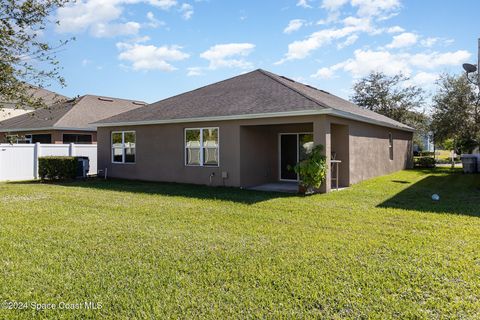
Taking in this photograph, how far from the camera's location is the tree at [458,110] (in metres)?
23.6

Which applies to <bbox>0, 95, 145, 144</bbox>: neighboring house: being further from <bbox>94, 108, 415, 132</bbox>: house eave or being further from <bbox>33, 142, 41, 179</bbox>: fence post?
<bbox>94, 108, 415, 132</bbox>: house eave

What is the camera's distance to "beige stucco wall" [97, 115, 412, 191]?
1228 centimetres

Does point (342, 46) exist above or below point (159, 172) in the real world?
above

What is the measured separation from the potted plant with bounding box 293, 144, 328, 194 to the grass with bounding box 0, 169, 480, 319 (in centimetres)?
182

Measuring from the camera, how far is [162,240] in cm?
554

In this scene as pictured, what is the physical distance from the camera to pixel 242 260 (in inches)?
181

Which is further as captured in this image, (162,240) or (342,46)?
(342,46)

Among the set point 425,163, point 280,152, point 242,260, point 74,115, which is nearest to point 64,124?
point 74,115

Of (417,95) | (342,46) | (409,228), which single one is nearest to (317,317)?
(409,228)

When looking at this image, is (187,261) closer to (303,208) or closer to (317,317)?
(317,317)

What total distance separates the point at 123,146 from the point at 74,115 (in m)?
8.42

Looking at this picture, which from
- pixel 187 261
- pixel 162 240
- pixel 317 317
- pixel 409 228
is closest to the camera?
pixel 317 317

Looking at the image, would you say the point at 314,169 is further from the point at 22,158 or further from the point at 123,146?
the point at 22,158

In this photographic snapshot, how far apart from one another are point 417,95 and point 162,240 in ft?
109
